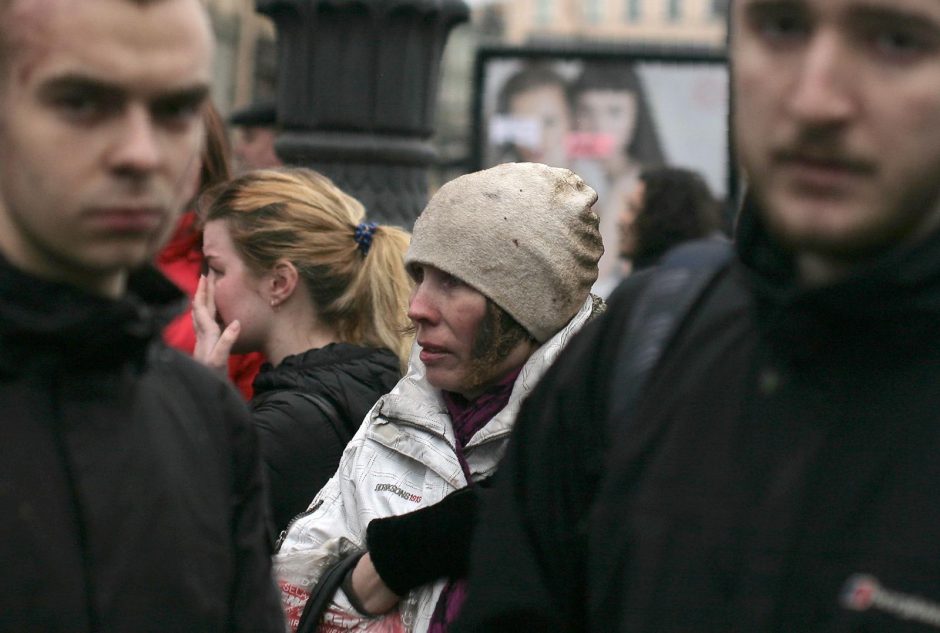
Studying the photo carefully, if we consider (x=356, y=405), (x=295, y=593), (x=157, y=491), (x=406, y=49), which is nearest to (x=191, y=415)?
(x=157, y=491)

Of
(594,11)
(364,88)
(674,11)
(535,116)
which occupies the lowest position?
(594,11)

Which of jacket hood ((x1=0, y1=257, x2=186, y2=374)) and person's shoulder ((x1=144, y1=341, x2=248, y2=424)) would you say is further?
person's shoulder ((x1=144, y1=341, x2=248, y2=424))

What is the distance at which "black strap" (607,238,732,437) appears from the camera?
1.99m

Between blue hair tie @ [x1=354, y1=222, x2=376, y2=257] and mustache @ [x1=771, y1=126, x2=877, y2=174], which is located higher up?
mustache @ [x1=771, y1=126, x2=877, y2=174]

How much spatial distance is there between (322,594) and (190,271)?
1653 millimetres

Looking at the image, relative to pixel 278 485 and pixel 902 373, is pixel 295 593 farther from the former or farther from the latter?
pixel 902 373

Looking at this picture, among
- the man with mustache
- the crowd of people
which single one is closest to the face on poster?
the crowd of people

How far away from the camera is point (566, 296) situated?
3684 millimetres

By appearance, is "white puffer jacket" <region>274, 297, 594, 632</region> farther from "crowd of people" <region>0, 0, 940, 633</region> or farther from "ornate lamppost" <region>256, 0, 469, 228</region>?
"ornate lamppost" <region>256, 0, 469, 228</region>

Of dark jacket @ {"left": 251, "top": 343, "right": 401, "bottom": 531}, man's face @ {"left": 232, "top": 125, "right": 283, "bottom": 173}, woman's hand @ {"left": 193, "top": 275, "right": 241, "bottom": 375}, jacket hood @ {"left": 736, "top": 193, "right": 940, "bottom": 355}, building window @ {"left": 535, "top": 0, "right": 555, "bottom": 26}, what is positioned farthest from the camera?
building window @ {"left": 535, "top": 0, "right": 555, "bottom": 26}

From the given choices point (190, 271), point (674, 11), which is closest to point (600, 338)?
point (190, 271)

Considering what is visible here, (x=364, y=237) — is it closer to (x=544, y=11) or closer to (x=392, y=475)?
(x=392, y=475)

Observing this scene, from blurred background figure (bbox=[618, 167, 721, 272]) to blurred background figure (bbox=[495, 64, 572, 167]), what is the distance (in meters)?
3.48

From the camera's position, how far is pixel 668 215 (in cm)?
822
